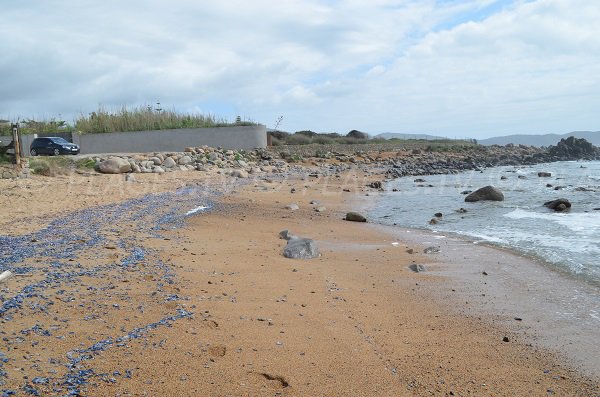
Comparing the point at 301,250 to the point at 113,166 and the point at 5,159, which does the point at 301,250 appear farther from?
the point at 113,166

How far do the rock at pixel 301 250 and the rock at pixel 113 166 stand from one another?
10406mm

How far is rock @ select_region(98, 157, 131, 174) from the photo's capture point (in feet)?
51.3

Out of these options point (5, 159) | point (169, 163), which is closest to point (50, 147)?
point (169, 163)

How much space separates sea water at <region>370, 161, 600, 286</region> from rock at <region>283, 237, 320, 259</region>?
3191mm

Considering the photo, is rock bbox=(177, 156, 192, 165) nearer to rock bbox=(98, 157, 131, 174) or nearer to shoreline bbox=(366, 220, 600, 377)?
rock bbox=(98, 157, 131, 174)

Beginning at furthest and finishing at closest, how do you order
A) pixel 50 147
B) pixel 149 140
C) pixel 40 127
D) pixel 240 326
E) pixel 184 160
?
1. pixel 40 127
2. pixel 149 140
3. pixel 50 147
4. pixel 184 160
5. pixel 240 326

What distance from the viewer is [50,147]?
21.8m

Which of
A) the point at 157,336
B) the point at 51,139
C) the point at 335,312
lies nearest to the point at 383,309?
the point at 335,312

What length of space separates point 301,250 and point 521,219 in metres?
6.34

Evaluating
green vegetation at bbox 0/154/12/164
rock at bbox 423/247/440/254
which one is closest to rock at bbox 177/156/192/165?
green vegetation at bbox 0/154/12/164

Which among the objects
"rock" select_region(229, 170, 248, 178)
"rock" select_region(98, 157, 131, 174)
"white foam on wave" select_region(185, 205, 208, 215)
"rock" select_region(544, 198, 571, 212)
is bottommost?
"rock" select_region(544, 198, 571, 212)

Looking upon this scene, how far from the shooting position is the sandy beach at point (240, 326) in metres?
3.18

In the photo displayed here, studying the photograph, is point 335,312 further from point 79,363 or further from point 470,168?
point 470,168

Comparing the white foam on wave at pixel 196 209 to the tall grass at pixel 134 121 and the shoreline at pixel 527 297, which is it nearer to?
the shoreline at pixel 527 297
